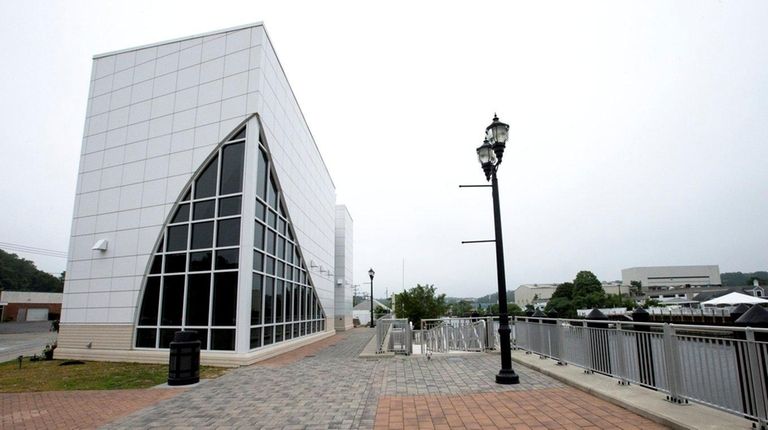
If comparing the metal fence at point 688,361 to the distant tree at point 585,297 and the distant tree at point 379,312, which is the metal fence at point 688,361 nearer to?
the distant tree at point 379,312

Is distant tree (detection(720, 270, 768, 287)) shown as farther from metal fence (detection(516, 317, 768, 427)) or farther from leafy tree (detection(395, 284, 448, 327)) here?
metal fence (detection(516, 317, 768, 427))

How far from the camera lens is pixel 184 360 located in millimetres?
9414

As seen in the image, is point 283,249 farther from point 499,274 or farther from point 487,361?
point 499,274

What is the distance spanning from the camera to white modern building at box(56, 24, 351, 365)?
1330 centimetres

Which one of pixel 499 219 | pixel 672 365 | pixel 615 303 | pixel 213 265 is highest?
pixel 499 219

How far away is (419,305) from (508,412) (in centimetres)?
1558

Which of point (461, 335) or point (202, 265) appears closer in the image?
point (202, 265)

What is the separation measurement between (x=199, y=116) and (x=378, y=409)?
1217 centimetres

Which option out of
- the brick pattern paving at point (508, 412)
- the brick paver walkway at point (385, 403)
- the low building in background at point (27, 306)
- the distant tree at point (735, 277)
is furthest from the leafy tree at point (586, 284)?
the distant tree at point (735, 277)

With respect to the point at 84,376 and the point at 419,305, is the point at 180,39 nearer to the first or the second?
the point at 84,376

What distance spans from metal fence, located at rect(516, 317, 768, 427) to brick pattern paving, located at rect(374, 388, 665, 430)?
2.35ft

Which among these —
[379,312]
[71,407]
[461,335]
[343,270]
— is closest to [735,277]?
[379,312]

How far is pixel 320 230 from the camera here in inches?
1058

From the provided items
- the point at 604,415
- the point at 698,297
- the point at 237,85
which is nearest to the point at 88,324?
the point at 237,85
